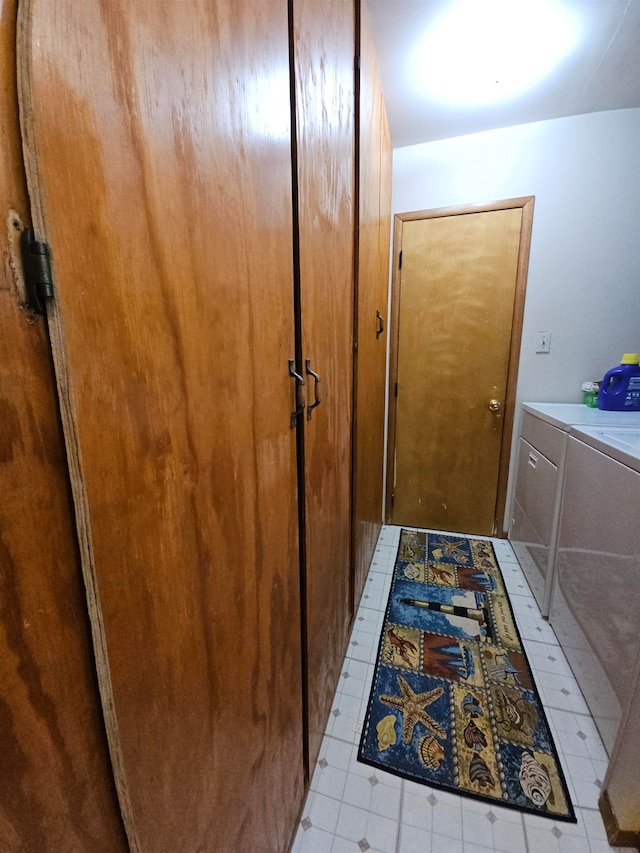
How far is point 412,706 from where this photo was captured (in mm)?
1214

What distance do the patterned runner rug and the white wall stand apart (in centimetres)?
132

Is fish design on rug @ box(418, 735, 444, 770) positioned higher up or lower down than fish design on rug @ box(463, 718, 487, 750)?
lower down

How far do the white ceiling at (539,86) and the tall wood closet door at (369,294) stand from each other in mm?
102

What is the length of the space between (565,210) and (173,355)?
2457mm

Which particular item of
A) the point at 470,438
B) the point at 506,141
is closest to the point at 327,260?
the point at 470,438

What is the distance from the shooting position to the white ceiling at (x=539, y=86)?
4.12 feet

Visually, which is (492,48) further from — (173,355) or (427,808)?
(427,808)

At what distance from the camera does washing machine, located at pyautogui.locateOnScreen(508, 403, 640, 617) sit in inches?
59.9

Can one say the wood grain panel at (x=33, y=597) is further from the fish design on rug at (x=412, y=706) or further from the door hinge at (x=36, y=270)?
the fish design on rug at (x=412, y=706)

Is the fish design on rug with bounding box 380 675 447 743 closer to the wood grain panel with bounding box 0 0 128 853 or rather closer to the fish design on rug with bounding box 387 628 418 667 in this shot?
the fish design on rug with bounding box 387 628 418 667

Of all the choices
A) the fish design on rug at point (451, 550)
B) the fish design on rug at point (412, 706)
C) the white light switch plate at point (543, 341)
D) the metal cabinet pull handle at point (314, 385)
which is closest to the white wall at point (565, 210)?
the white light switch plate at point (543, 341)

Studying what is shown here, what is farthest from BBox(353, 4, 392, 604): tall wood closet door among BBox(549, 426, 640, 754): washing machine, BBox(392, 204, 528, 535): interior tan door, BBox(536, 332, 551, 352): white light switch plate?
BBox(536, 332, 551, 352): white light switch plate

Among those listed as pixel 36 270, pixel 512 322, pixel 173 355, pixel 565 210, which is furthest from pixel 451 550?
pixel 36 270

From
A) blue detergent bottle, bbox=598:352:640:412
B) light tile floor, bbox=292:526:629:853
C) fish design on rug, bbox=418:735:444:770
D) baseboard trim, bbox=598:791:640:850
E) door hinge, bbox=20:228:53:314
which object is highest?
door hinge, bbox=20:228:53:314
